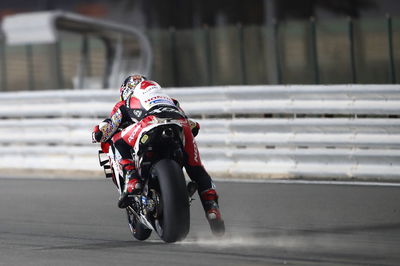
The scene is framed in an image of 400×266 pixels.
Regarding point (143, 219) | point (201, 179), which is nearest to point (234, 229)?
point (201, 179)

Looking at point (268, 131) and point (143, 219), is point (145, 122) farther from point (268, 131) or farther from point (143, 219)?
point (268, 131)

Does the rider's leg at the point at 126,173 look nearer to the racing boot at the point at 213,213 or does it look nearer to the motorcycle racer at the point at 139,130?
the motorcycle racer at the point at 139,130

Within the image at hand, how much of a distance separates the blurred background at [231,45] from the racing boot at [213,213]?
1024 centimetres

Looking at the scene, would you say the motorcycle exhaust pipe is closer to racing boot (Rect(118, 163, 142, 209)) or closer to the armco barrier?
racing boot (Rect(118, 163, 142, 209))

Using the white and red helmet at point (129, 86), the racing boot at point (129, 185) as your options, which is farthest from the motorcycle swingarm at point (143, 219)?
the white and red helmet at point (129, 86)

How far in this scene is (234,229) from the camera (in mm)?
9516

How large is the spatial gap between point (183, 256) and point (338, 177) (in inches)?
209

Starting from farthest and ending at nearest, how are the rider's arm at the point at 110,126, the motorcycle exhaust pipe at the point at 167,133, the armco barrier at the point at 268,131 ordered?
the armco barrier at the point at 268,131, the rider's arm at the point at 110,126, the motorcycle exhaust pipe at the point at 167,133

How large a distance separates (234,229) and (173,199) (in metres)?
1.52

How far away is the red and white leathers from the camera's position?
8.61 metres

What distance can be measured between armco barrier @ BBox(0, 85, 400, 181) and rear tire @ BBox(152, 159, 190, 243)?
4780 mm

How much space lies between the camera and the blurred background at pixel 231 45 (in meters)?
19.6

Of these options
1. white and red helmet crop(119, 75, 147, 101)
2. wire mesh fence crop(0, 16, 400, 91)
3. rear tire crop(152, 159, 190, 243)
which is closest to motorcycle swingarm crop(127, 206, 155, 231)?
rear tire crop(152, 159, 190, 243)

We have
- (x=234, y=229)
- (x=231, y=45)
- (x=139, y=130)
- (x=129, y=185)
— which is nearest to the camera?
(x=139, y=130)
